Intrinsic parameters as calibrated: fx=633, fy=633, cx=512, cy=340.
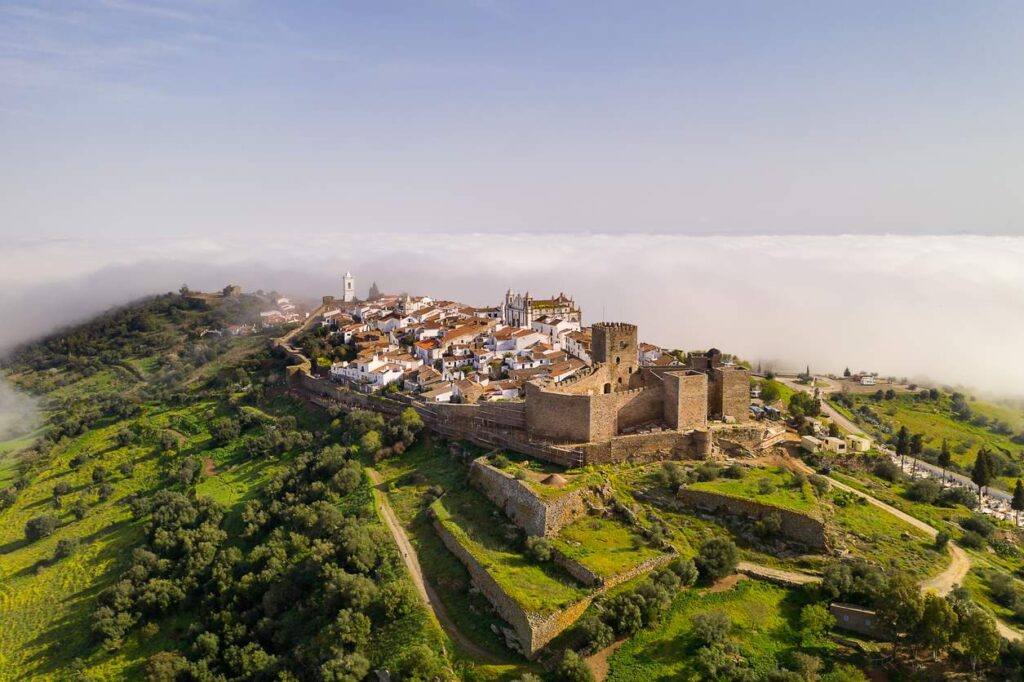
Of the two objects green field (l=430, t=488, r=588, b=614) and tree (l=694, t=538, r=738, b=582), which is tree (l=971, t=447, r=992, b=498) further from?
→ green field (l=430, t=488, r=588, b=614)

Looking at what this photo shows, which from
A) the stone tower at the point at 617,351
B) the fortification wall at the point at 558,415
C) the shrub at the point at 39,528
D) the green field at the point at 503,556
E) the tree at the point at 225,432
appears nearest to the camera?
the green field at the point at 503,556

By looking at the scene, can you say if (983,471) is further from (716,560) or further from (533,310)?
(533,310)

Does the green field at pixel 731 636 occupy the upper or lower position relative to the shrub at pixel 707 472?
lower

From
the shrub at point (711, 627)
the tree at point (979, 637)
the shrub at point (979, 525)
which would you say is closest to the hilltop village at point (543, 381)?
the shrub at point (979, 525)

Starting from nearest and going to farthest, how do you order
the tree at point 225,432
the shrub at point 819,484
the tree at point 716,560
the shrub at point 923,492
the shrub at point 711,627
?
the shrub at point 711,627 < the tree at point 716,560 < the shrub at point 819,484 < the shrub at point 923,492 < the tree at point 225,432

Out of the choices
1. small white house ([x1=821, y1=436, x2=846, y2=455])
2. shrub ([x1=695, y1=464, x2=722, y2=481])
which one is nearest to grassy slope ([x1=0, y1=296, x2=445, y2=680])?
shrub ([x1=695, y1=464, x2=722, y2=481])

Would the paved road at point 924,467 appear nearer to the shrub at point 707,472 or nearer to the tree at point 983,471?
the tree at point 983,471
